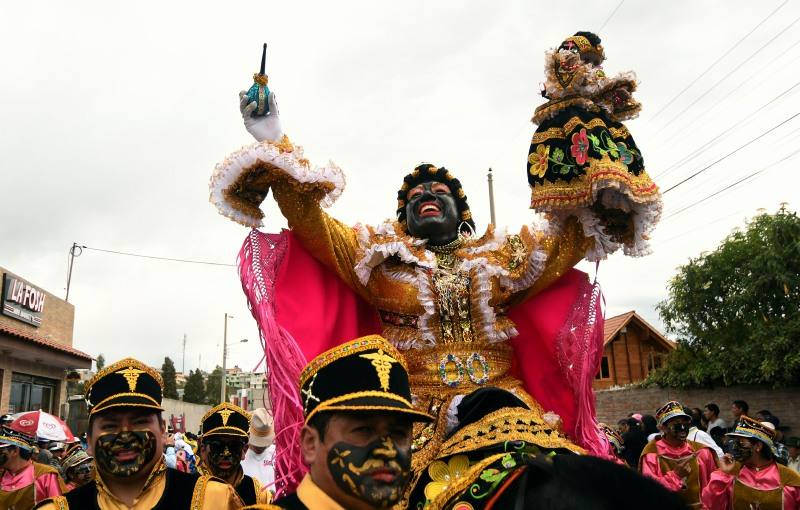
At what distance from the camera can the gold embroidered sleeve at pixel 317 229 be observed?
148 inches

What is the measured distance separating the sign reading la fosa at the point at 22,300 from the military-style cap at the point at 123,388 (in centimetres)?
1716

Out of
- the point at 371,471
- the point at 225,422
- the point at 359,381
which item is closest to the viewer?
the point at 371,471

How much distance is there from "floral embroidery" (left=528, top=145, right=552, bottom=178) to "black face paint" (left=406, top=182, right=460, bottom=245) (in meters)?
0.63

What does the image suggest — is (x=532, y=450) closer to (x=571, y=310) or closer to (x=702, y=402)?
(x=571, y=310)

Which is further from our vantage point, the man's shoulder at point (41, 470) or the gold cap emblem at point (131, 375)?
the man's shoulder at point (41, 470)

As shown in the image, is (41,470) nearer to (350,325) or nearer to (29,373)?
(350,325)

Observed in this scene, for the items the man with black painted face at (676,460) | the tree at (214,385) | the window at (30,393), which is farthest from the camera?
the tree at (214,385)

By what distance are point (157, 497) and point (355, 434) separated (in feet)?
4.73

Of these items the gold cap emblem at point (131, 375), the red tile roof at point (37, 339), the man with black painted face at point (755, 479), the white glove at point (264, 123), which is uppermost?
the red tile roof at point (37, 339)

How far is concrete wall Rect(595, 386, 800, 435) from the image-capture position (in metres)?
15.3

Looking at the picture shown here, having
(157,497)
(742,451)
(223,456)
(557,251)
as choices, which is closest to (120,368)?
(157,497)

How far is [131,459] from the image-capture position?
9.21 ft

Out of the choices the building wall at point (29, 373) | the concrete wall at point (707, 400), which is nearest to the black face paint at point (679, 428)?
the concrete wall at point (707, 400)

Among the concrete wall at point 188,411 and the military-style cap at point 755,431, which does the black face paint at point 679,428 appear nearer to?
the military-style cap at point 755,431
